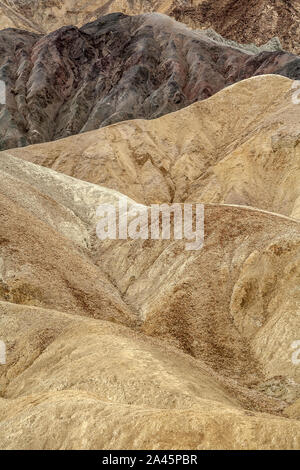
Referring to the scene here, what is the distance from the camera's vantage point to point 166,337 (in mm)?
25812

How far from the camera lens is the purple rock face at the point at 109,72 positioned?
316 ft

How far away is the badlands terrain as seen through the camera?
34.6ft

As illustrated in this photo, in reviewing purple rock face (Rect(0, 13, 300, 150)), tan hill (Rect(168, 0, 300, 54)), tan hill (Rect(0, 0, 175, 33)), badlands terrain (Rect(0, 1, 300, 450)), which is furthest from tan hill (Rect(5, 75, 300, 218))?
tan hill (Rect(0, 0, 175, 33))

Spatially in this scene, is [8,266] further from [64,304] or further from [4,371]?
[4,371]

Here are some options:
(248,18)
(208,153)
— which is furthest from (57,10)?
(208,153)

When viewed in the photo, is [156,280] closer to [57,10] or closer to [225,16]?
[225,16]

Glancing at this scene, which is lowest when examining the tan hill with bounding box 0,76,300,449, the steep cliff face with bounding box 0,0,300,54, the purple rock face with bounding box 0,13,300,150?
the purple rock face with bounding box 0,13,300,150

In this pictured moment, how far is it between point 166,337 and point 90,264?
416 inches

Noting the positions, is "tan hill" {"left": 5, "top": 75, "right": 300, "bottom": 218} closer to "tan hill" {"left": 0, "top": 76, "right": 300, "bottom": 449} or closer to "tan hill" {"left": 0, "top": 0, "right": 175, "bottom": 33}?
"tan hill" {"left": 0, "top": 76, "right": 300, "bottom": 449}

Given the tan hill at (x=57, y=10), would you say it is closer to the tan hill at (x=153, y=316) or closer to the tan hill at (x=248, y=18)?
the tan hill at (x=248, y=18)

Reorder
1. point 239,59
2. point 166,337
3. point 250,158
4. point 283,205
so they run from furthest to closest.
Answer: point 239,59 < point 250,158 < point 283,205 < point 166,337

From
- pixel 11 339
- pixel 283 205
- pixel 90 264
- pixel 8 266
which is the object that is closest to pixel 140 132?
pixel 283 205

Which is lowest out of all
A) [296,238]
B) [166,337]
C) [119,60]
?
[119,60]

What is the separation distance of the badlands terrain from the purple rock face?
0.67m
